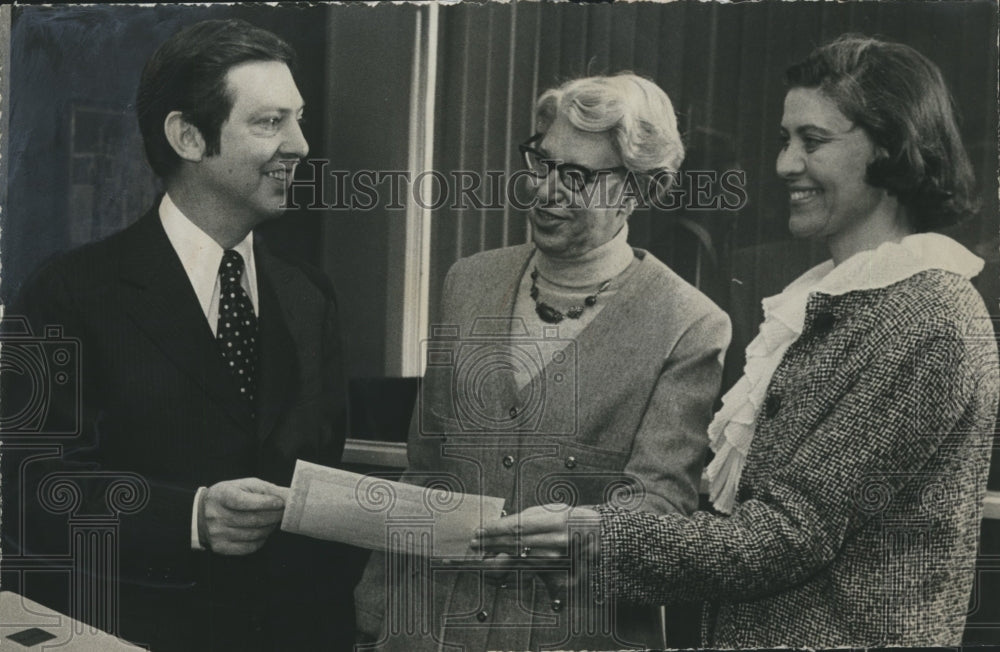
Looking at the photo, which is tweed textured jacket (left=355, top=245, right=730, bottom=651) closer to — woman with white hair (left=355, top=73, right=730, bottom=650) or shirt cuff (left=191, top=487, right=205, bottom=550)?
woman with white hair (left=355, top=73, right=730, bottom=650)

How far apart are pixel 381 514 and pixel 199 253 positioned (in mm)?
908

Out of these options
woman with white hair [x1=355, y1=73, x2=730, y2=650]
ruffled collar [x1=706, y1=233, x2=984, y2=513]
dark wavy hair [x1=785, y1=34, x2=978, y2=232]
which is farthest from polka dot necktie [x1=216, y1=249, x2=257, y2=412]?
dark wavy hair [x1=785, y1=34, x2=978, y2=232]

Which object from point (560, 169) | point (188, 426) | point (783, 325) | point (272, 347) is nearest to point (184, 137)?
point (272, 347)

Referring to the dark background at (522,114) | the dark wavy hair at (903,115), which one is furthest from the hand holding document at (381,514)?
the dark wavy hair at (903,115)

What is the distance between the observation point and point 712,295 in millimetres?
3164

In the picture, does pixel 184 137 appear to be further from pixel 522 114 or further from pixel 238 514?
pixel 238 514

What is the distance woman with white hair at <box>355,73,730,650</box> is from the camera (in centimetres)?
308

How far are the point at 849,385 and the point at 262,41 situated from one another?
6.19ft

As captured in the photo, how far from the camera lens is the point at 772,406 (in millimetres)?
2971

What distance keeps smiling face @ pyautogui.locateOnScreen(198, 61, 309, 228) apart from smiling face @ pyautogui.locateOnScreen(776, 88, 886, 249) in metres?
1.39

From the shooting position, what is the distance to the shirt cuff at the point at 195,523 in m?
3.15

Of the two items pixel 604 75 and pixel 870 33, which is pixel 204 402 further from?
pixel 870 33

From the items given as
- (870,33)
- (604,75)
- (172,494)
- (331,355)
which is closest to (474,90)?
(604,75)

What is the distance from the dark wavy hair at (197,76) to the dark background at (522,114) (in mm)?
43
